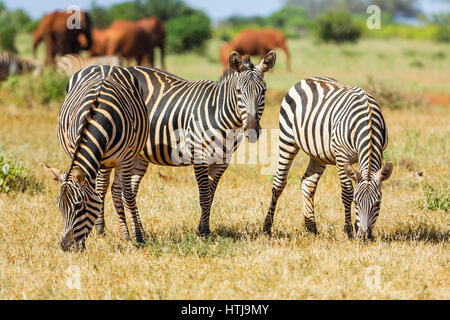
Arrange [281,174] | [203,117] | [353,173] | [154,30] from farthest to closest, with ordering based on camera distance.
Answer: [154,30], [281,174], [203,117], [353,173]

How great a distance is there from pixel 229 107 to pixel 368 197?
1.88 meters

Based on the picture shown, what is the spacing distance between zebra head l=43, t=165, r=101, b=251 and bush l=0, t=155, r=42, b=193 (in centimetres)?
379

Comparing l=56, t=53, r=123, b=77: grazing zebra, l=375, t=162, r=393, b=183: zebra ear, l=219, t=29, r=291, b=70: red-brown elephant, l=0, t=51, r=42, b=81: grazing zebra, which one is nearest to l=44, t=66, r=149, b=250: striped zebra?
l=375, t=162, r=393, b=183: zebra ear

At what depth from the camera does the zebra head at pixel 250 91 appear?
6.44 metres

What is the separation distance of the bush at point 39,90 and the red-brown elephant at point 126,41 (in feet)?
25.5

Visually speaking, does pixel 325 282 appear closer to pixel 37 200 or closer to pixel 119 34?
pixel 37 200

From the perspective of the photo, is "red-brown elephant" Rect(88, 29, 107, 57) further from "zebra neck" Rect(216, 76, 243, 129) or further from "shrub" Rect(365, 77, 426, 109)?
"zebra neck" Rect(216, 76, 243, 129)

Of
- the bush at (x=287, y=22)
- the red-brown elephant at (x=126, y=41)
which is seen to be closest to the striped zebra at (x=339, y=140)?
the red-brown elephant at (x=126, y=41)

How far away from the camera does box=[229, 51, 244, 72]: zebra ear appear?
669cm

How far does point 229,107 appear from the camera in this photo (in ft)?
22.3

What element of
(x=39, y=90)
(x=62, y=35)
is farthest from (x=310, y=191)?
(x=62, y=35)

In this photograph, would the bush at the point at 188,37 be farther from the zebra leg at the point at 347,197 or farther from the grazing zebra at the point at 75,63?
the zebra leg at the point at 347,197

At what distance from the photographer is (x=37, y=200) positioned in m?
8.70

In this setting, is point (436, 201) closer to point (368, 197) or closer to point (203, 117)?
point (368, 197)
